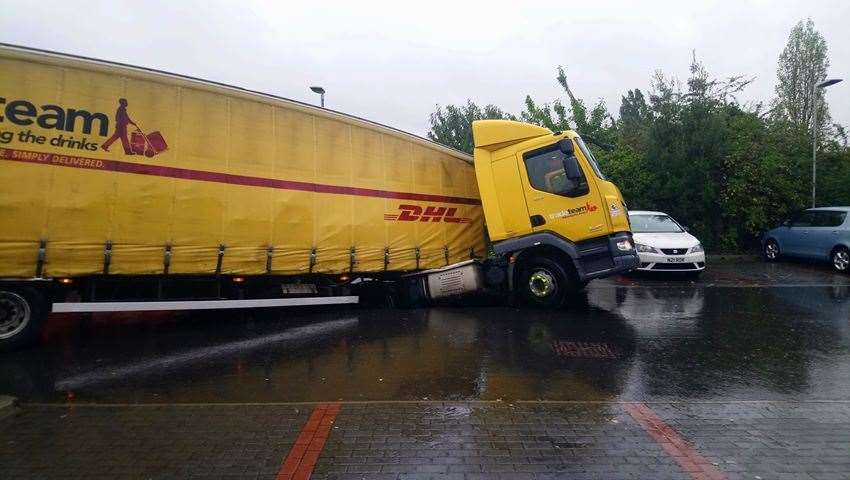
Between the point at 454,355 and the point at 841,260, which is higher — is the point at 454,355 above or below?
below

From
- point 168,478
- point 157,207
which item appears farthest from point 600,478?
point 157,207

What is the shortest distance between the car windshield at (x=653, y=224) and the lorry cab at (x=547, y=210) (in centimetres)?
469

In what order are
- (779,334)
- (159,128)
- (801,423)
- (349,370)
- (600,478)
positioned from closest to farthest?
(600,478)
(801,423)
(349,370)
(159,128)
(779,334)

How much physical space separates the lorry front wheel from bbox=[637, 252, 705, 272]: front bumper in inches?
159

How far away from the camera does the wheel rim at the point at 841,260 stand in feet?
43.5

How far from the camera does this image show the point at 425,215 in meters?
9.30

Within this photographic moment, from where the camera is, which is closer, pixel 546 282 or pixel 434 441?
pixel 434 441

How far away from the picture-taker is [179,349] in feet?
22.7

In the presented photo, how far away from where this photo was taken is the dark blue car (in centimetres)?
1336

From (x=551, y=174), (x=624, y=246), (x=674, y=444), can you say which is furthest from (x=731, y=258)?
(x=674, y=444)

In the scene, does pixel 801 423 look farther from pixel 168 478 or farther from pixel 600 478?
pixel 168 478

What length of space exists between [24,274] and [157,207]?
1.65 m

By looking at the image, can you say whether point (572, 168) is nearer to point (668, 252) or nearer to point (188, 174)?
point (668, 252)

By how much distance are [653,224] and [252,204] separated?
10.1m
